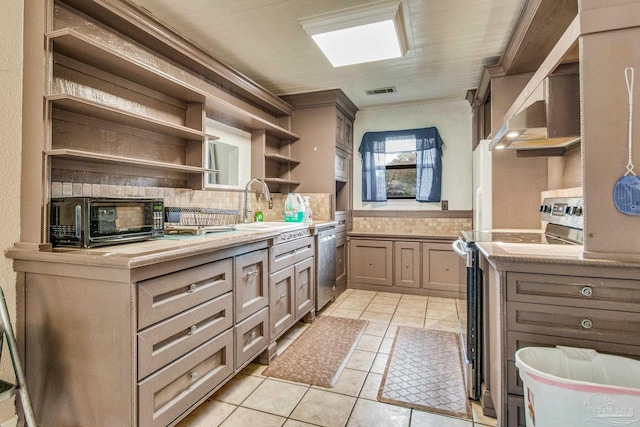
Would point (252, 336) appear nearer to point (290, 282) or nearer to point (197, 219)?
point (290, 282)

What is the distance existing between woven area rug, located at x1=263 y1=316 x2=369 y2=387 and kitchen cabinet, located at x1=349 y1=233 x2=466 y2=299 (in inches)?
45.4

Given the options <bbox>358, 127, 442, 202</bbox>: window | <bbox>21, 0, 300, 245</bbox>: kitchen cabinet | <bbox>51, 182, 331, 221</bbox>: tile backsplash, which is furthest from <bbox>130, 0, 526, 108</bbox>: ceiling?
<bbox>51, 182, 331, 221</bbox>: tile backsplash

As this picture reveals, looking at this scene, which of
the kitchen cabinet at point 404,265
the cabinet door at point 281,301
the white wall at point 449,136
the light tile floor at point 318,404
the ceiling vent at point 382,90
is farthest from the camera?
the white wall at point 449,136

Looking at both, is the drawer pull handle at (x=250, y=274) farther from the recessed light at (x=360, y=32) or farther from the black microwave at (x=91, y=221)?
the recessed light at (x=360, y=32)

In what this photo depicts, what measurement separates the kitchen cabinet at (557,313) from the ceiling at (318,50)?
5.94 feet

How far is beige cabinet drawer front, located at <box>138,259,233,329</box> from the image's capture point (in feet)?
4.56

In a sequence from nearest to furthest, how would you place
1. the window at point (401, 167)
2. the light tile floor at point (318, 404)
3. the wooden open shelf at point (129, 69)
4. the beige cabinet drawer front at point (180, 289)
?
the beige cabinet drawer front at point (180, 289) < the wooden open shelf at point (129, 69) < the light tile floor at point (318, 404) < the window at point (401, 167)

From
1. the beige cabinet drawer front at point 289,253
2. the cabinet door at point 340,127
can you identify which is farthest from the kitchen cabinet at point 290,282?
the cabinet door at point 340,127

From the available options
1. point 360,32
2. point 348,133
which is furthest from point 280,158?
point 360,32

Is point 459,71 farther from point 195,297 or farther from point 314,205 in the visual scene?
point 195,297

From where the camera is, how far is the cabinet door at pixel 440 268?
13.1 ft

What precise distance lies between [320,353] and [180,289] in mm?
1359

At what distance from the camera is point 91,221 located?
4.98 feet

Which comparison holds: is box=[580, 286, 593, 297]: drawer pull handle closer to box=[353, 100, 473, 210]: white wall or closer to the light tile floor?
the light tile floor
